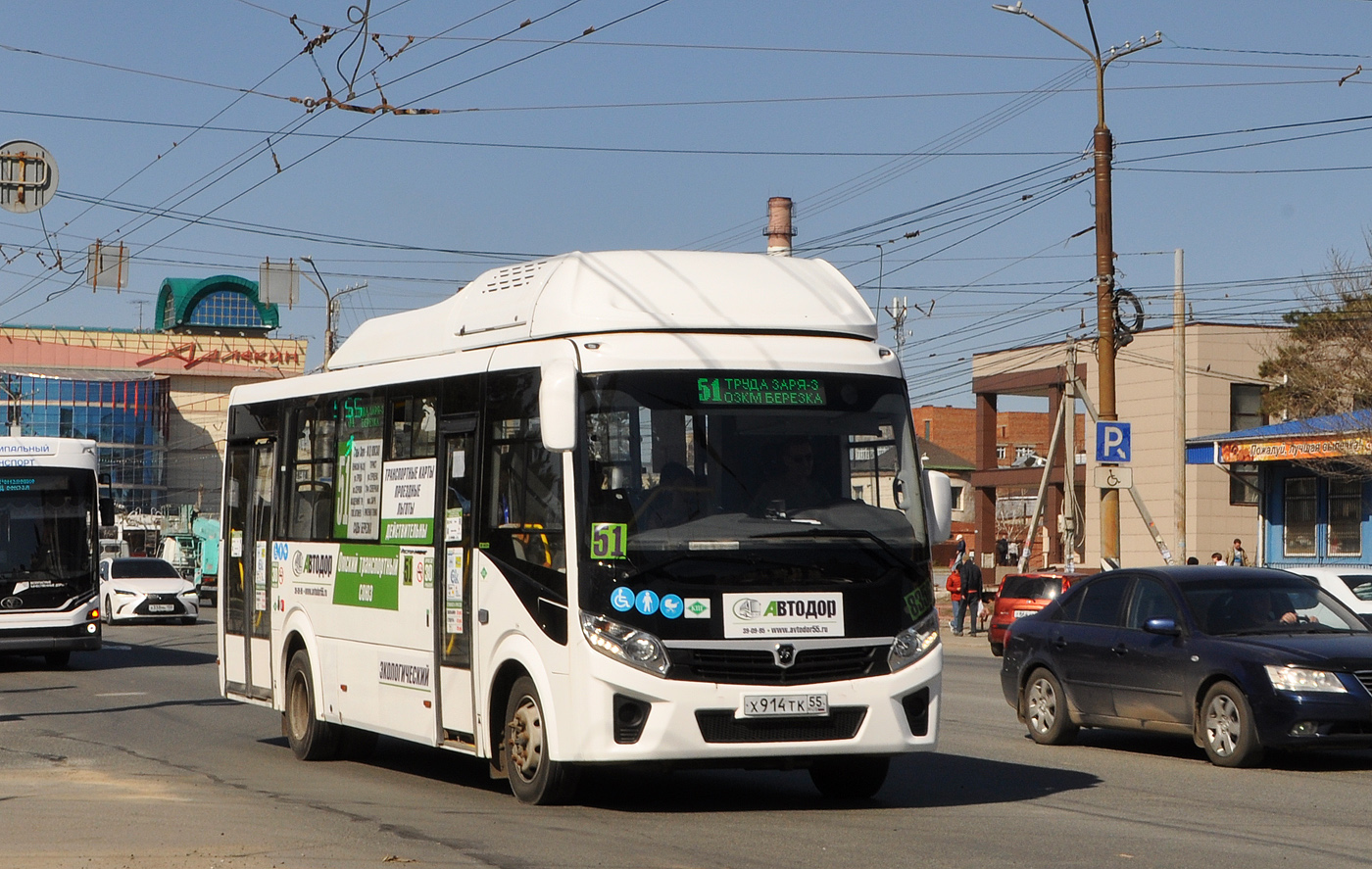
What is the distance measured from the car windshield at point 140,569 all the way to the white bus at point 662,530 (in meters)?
30.2

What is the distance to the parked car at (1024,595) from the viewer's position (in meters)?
27.0

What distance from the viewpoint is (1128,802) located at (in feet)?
35.4

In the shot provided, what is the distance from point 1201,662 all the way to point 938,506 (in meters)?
3.29

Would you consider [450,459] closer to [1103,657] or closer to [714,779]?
[714,779]

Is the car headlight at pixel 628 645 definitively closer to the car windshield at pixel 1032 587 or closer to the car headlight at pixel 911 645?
the car headlight at pixel 911 645

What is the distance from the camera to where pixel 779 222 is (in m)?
53.5

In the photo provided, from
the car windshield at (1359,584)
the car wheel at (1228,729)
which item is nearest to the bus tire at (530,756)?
the car wheel at (1228,729)

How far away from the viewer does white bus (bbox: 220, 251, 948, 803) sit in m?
9.73

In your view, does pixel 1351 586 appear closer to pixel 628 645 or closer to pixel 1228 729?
pixel 1228 729

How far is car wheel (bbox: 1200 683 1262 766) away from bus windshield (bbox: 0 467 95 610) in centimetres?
1678

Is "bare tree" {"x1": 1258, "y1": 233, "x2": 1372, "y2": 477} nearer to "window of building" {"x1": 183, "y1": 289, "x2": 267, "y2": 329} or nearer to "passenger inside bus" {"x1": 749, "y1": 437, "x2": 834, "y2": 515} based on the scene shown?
"passenger inside bus" {"x1": 749, "y1": 437, "x2": 834, "y2": 515}

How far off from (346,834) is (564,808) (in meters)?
1.50

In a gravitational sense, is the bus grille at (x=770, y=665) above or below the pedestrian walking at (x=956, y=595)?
above

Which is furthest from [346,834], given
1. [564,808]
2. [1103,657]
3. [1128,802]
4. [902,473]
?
[1103,657]
